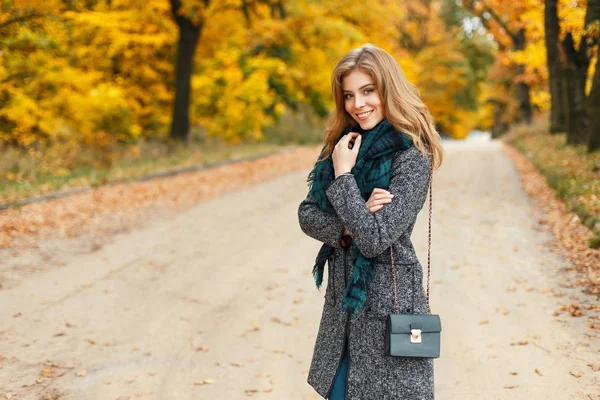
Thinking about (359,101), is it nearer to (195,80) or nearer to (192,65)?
(192,65)

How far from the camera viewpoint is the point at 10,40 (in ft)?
36.3

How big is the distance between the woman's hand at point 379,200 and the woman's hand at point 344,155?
0.52 feet

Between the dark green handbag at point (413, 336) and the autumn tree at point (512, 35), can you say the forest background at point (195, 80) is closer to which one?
the autumn tree at point (512, 35)

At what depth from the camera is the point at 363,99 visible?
7.91ft

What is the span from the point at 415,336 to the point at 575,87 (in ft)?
47.5

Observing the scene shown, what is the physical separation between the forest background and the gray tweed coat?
236 inches

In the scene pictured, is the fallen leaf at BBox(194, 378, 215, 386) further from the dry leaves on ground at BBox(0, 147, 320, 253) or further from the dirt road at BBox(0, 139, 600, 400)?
the dry leaves on ground at BBox(0, 147, 320, 253)

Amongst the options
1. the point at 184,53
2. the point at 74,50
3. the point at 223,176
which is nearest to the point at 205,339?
the point at 223,176

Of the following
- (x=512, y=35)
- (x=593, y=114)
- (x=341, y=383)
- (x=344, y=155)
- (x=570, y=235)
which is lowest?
(x=570, y=235)

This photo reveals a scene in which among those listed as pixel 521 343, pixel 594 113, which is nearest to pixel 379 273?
pixel 521 343

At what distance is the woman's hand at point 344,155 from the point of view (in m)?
2.36

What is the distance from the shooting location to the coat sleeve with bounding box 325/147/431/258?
2.22m

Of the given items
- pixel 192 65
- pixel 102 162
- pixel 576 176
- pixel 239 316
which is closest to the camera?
pixel 239 316

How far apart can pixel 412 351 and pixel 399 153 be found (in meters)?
0.75
